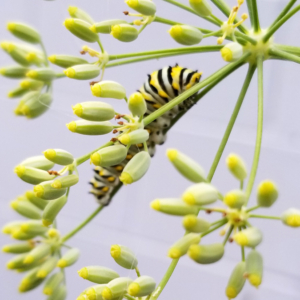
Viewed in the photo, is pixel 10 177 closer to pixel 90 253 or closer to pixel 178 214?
pixel 90 253

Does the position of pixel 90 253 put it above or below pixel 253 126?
below

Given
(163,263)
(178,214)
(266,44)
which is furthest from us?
(163,263)

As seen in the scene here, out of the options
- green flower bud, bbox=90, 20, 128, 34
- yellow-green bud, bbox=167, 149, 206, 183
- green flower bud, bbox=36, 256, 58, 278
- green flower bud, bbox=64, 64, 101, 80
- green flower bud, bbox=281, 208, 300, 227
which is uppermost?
green flower bud, bbox=90, 20, 128, 34

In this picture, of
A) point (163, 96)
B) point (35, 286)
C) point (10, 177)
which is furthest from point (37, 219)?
point (10, 177)

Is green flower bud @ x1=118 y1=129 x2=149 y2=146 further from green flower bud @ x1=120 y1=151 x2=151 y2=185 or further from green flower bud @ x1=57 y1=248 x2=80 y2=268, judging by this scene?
green flower bud @ x1=57 y1=248 x2=80 y2=268

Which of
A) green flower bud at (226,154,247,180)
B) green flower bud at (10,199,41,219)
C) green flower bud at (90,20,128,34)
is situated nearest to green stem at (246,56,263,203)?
green flower bud at (226,154,247,180)

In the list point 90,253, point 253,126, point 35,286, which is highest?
point 253,126
